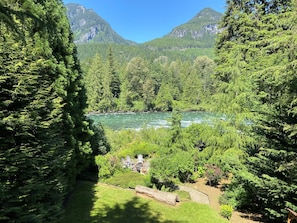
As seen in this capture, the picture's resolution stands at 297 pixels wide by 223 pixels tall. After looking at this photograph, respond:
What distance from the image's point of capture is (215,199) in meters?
11.1

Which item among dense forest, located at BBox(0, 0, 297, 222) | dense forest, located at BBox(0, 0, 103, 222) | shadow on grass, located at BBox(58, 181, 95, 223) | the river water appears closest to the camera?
dense forest, located at BBox(0, 0, 103, 222)

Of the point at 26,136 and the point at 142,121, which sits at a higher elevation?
the point at 26,136

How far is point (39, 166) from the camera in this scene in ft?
18.1

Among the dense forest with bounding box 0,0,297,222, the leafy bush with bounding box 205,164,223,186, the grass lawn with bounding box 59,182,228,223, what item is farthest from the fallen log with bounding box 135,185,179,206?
the leafy bush with bounding box 205,164,223,186

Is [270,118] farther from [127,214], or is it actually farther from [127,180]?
[127,180]

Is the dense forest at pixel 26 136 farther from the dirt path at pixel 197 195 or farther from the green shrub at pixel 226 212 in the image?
the dirt path at pixel 197 195

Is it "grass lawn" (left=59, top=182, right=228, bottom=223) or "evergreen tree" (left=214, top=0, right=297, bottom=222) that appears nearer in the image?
"evergreen tree" (left=214, top=0, right=297, bottom=222)

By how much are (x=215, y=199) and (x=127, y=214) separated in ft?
14.3

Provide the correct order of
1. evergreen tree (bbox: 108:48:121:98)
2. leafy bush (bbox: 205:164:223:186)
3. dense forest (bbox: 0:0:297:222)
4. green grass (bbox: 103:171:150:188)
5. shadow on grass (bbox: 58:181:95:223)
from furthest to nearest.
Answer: evergreen tree (bbox: 108:48:121:98) → leafy bush (bbox: 205:164:223:186) → green grass (bbox: 103:171:150:188) → shadow on grass (bbox: 58:181:95:223) → dense forest (bbox: 0:0:297:222)

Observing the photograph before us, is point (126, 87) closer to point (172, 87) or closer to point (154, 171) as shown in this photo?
point (172, 87)

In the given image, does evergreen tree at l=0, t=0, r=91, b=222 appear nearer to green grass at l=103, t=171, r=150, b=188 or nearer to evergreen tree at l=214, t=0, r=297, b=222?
evergreen tree at l=214, t=0, r=297, b=222

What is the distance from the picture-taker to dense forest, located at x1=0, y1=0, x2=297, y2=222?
4.98 meters

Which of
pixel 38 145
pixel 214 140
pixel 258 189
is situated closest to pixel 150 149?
pixel 214 140

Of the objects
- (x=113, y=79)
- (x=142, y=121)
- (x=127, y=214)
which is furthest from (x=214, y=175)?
(x=113, y=79)
